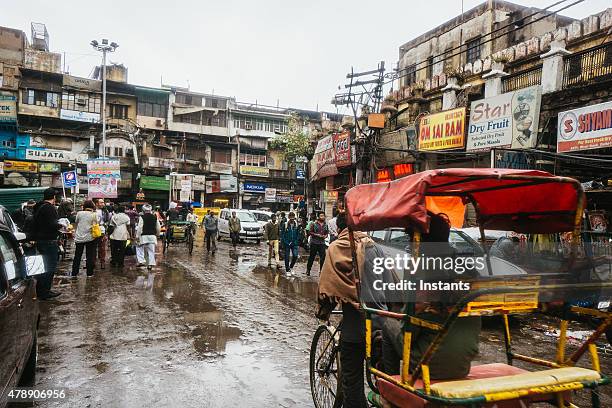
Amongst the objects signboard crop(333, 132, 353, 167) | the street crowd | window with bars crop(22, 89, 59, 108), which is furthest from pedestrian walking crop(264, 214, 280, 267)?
window with bars crop(22, 89, 59, 108)

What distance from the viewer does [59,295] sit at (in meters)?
8.80

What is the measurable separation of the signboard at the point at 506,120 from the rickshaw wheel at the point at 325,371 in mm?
10937

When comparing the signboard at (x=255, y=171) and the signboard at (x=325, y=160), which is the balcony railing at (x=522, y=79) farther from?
the signboard at (x=255, y=171)

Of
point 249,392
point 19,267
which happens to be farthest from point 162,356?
point 19,267

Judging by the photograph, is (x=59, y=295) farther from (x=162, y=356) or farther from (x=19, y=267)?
(x=19, y=267)

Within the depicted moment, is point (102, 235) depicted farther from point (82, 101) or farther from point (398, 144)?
point (82, 101)

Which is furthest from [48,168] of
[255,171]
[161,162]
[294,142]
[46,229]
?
[46,229]

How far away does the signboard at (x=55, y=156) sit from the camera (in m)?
38.8

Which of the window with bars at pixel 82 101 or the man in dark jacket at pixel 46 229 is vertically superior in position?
the window with bars at pixel 82 101

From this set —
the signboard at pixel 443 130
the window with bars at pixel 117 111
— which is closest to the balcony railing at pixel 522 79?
the signboard at pixel 443 130

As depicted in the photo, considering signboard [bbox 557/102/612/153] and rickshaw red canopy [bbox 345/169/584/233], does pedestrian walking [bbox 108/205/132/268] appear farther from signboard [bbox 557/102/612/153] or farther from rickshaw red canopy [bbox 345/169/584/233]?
signboard [bbox 557/102/612/153]

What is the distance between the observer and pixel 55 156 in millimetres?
39719

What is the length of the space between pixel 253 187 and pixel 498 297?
150 ft

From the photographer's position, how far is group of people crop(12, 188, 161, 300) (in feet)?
28.6
